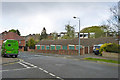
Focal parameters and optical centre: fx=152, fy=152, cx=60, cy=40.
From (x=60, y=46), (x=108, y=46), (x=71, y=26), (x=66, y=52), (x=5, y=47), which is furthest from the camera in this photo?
(x=71, y=26)

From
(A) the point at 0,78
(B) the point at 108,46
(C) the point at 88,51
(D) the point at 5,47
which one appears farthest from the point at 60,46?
(A) the point at 0,78

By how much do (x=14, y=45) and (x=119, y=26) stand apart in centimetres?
1716

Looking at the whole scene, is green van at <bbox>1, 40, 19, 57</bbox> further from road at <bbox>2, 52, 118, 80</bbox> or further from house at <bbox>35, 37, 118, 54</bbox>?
house at <bbox>35, 37, 118, 54</bbox>

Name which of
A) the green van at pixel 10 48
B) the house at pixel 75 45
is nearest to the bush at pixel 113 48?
the house at pixel 75 45

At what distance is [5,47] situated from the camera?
25.6m

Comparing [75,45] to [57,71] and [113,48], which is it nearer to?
[113,48]

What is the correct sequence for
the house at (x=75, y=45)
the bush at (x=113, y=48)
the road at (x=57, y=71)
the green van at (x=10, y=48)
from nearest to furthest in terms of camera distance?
1. the road at (x=57, y=71)
2. the green van at (x=10, y=48)
3. the bush at (x=113, y=48)
4. the house at (x=75, y=45)

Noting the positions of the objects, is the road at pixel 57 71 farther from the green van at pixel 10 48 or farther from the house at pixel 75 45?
the house at pixel 75 45

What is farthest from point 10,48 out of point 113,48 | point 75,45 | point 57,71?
point 75,45

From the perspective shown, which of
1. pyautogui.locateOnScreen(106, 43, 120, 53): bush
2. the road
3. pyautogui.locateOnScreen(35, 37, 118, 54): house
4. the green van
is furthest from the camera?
pyautogui.locateOnScreen(35, 37, 118, 54): house

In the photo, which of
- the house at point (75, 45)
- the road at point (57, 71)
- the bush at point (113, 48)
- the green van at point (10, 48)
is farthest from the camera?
the house at point (75, 45)

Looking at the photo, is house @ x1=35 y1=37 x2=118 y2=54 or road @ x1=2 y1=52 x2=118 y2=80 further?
house @ x1=35 y1=37 x2=118 y2=54

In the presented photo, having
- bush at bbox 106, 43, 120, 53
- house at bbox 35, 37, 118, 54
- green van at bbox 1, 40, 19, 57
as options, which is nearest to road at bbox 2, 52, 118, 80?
green van at bbox 1, 40, 19, 57

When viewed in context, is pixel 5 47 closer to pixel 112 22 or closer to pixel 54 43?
pixel 112 22
